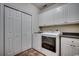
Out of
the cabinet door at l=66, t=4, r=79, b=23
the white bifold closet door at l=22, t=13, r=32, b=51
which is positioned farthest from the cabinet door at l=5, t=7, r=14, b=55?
the cabinet door at l=66, t=4, r=79, b=23

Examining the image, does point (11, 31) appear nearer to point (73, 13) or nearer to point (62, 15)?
point (62, 15)

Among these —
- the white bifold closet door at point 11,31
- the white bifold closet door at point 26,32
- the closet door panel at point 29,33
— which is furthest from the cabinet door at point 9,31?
the closet door panel at point 29,33

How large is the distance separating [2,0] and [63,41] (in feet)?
4.77

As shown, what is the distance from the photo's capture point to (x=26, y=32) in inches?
66.7

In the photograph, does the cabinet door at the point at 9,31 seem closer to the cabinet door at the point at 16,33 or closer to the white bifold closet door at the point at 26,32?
the cabinet door at the point at 16,33

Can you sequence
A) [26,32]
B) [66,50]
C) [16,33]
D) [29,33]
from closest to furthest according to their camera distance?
[66,50], [16,33], [26,32], [29,33]

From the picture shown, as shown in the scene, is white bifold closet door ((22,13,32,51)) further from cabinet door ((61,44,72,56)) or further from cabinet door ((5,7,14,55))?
cabinet door ((61,44,72,56))

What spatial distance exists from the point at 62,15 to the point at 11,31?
1461 millimetres

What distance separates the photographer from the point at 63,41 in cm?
117

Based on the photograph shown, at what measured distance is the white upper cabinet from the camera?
118 cm

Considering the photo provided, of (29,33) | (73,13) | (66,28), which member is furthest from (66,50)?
(29,33)

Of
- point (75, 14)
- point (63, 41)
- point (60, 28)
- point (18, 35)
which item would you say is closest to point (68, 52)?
point (63, 41)

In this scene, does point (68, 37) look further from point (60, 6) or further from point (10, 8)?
point (10, 8)

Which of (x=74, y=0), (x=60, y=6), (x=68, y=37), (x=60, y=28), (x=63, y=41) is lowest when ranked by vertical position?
(x=63, y=41)
